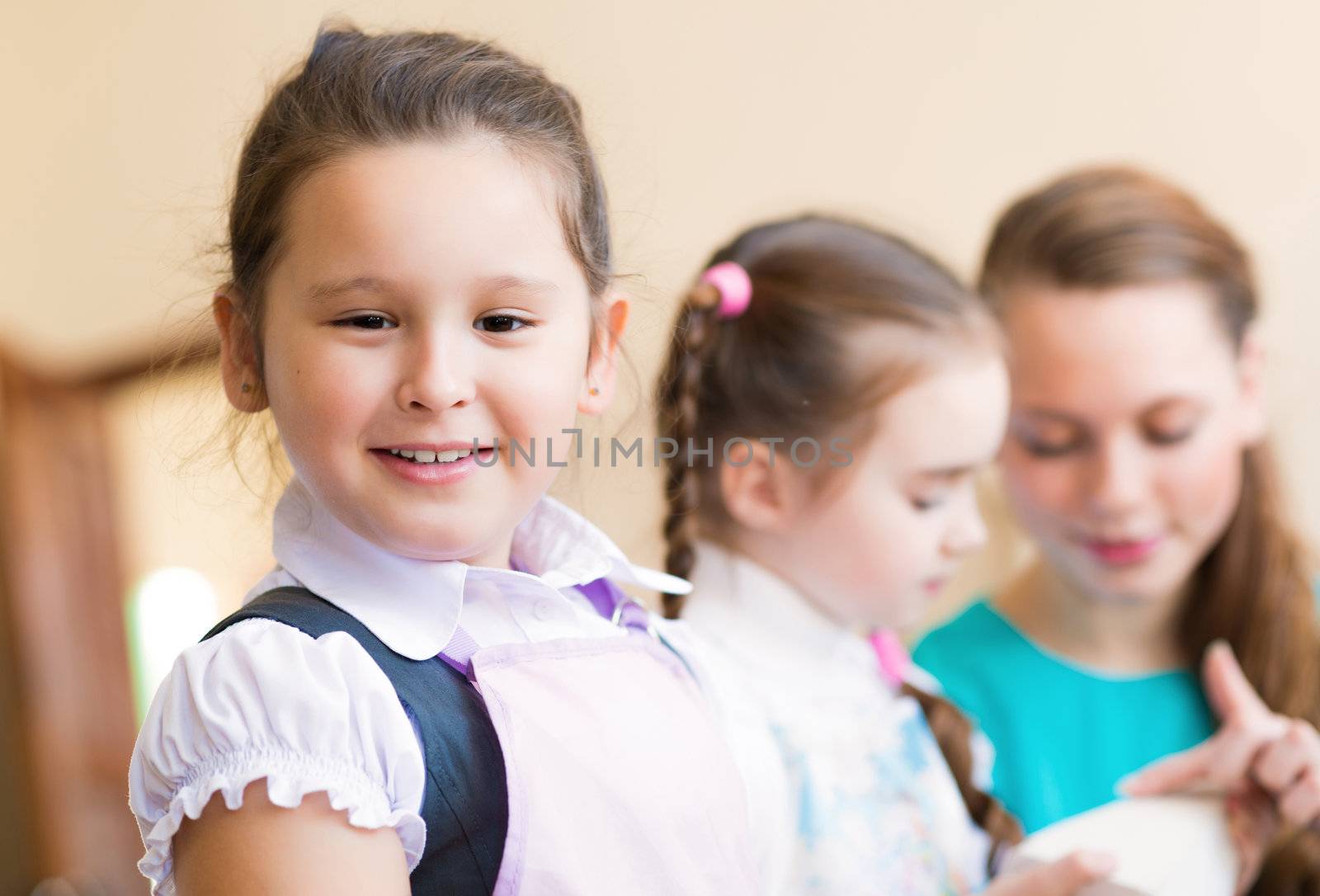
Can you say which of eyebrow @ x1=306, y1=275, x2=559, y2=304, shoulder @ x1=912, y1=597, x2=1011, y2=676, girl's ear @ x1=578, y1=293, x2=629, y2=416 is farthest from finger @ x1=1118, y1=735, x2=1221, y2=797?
eyebrow @ x1=306, y1=275, x2=559, y2=304

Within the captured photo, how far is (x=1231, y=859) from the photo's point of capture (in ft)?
3.42

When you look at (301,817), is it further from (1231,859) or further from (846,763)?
(1231,859)

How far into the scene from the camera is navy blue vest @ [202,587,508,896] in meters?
0.60

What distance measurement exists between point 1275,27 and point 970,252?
0.47 meters

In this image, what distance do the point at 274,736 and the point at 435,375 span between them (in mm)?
172

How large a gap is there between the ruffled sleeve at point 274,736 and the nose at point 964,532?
0.58 metres

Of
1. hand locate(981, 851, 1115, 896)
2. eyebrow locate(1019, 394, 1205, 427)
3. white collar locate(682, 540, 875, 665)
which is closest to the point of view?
hand locate(981, 851, 1115, 896)

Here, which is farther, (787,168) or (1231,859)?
(787,168)

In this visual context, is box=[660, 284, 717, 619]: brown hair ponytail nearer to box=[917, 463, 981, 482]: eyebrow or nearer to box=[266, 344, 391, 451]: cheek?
box=[917, 463, 981, 482]: eyebrow

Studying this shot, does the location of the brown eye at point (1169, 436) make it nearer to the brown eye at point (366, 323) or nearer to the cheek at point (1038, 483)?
the cheek at point (1038, 483)

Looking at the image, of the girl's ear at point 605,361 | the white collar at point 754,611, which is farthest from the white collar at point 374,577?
the white collar at point 754,611

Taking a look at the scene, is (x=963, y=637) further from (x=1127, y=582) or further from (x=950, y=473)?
(x=950, y=473)

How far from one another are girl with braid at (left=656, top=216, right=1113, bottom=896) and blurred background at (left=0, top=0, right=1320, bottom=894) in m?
0.07

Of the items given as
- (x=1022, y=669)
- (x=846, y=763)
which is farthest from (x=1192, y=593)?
(x=846, y=763)
